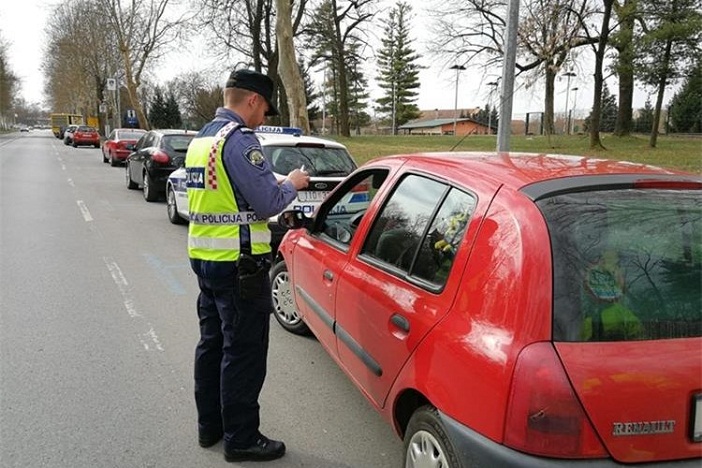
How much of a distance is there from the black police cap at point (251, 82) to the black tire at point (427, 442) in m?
1.77

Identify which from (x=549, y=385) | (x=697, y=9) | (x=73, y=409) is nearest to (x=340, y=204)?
(x=73, y=409)

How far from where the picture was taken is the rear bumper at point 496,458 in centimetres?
181

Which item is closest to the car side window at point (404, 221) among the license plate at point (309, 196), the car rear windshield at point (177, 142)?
the license plate at point (309, 196)

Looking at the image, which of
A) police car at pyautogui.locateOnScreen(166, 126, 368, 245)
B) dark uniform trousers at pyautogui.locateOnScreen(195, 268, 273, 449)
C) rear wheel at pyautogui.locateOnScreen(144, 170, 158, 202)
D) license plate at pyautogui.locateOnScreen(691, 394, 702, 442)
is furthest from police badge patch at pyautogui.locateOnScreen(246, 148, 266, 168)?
rear wheel at pyautogui.locateOnScreen(144, 170, 158, 202)

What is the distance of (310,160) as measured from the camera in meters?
7.06

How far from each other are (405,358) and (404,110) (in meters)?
90.5

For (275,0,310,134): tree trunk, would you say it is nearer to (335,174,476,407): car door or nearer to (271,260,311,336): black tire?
(271,260,311,336): black tire

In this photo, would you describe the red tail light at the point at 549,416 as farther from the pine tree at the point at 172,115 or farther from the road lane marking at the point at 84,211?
the pine tree at the point at 172,115

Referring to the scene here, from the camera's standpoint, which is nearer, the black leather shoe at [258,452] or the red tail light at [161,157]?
the black leather shoe at [258,452]

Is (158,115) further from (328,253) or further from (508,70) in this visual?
(328,253)

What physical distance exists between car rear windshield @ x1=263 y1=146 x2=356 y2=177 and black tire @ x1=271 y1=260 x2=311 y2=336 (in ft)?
7.19

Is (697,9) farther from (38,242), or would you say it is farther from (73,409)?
(73,409)

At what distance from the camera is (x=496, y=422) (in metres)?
1.89

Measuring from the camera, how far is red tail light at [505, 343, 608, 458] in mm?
1800
